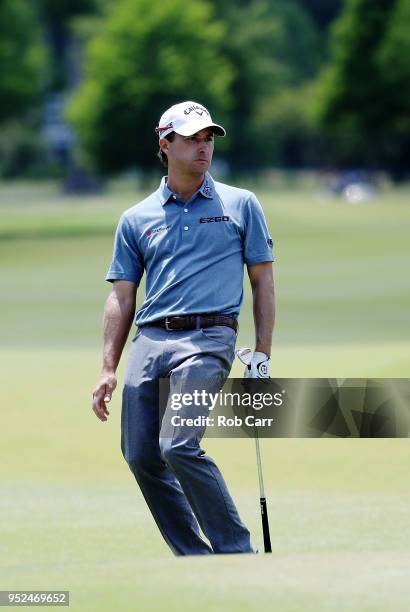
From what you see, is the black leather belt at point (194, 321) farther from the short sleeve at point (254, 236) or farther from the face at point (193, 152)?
the face at point (193, 152)

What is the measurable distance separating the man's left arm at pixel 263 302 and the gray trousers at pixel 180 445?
0.13 meters

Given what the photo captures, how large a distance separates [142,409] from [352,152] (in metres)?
108

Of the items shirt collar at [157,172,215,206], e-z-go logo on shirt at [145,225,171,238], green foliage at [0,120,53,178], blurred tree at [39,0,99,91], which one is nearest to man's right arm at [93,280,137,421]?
e-z-go logo on shirt at [145,225,171,238]

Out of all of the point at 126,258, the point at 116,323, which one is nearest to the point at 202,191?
the point at 126,258

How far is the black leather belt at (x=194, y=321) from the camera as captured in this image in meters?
7.09

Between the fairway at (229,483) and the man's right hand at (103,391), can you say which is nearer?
the fairway at (229,483)

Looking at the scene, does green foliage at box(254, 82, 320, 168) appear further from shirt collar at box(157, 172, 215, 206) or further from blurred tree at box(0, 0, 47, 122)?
shirt collar at box(157, 172, 215, 206)

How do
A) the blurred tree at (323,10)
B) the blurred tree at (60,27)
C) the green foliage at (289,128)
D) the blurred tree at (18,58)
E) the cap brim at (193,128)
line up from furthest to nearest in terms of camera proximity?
the blurred tree at (323,10) → the green foliage at (289,128) → the blurred tree at (60,27) → the blurred tree at (18,58) → the cap brim at (193,128)

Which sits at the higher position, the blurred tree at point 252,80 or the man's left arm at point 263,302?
the blurred tree at point 252,80

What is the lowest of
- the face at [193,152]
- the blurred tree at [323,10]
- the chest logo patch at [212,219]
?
the chest logo patch at [212,219]

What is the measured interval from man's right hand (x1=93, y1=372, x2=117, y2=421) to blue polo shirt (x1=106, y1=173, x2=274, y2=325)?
0.28 metres

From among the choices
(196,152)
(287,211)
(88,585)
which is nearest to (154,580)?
(88,585)

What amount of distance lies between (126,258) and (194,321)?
1.62 feet

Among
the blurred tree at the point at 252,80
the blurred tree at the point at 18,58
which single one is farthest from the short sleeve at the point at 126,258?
the blurred tree at the point at 252,80
